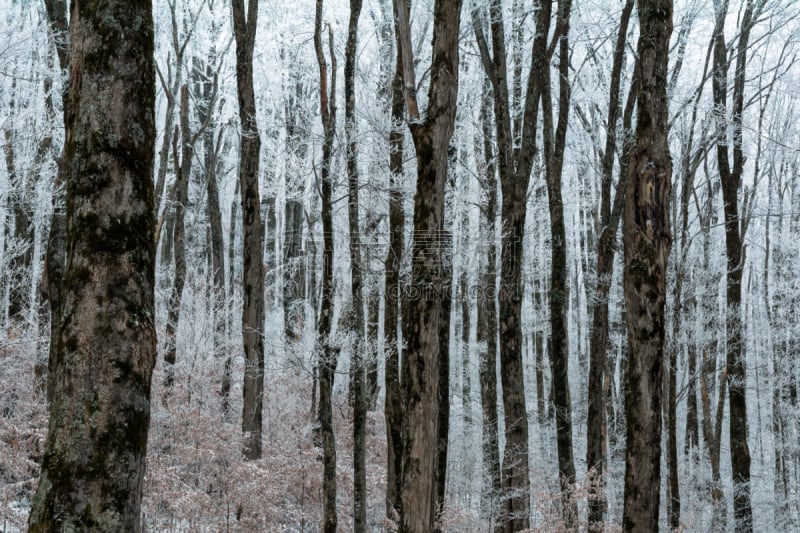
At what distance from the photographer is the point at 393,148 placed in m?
10.1

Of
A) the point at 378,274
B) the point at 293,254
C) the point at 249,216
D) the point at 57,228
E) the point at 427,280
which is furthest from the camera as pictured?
the point at 293,254

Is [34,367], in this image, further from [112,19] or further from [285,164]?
[112,19]

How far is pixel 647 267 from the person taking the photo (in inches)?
211

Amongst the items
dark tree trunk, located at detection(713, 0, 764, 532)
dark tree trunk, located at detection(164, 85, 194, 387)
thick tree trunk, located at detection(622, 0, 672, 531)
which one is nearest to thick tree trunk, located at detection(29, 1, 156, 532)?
thick tree trunk, located at detection(622, 0, 672, 531)

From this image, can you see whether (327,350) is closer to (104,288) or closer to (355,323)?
(355,323)

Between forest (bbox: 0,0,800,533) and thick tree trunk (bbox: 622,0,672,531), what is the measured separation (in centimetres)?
2

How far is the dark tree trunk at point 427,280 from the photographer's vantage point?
5.40m

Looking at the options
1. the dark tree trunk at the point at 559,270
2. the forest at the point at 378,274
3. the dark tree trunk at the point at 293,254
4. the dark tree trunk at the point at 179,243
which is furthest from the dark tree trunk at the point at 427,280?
the dark tree trunk at the point at 293,254

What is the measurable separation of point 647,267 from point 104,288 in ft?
14.0

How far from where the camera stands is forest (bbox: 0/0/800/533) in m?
2.81

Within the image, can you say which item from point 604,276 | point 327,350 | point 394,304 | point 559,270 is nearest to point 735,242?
point 604,276

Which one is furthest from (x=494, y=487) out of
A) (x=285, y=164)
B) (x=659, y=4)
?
(x=285, y=164)

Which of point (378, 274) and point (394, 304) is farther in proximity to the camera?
point (378, 274)

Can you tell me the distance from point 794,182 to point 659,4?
759 inches
